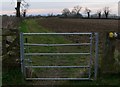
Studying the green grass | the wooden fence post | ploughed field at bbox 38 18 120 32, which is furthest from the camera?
ploughed field at bbox 38 18 120 32

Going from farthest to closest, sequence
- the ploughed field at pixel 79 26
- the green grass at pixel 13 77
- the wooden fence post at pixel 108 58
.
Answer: the ploughed field at pixel 79 26 → the wooden fence post at pixel 108 58 → the green grass at pixel 13 77

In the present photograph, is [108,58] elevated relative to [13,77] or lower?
elevated

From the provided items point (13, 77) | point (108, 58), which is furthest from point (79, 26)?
point (13, 77)

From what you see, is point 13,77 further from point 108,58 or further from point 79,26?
point 79,26

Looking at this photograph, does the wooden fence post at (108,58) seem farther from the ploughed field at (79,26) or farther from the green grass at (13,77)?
the ploughed field at (79,26)

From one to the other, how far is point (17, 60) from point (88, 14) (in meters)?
157

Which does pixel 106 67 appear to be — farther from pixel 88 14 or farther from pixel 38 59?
pixel 88 14

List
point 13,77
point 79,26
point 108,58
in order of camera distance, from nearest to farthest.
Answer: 1. point 13,77
2. point 108,58
3. point 79,26

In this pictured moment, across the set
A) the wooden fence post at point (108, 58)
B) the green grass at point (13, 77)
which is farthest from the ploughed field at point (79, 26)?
the green grass at point (13, 77)

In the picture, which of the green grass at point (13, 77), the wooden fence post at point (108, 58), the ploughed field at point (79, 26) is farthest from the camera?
the ploughed field at point (79, 26)

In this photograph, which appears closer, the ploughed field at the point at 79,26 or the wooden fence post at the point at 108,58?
the wooden fence post at the point at 108,58

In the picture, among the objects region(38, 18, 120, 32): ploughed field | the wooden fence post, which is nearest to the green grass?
the wooden fence post

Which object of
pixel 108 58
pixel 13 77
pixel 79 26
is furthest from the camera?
pixel 79 26

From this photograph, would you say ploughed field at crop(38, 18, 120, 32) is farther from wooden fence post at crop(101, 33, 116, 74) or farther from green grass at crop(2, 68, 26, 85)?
green grass at crop(2, 68, 26, 85)
